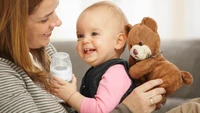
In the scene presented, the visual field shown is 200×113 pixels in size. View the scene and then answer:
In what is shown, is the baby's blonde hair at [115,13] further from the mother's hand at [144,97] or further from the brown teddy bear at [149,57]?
the mother's hand at [144,97]

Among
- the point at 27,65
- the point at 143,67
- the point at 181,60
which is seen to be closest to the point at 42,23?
the point at 27,65

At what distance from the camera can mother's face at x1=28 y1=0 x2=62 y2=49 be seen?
4.21 ft

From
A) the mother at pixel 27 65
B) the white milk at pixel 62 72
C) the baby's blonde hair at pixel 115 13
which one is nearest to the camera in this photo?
the mother at pixel 27 65

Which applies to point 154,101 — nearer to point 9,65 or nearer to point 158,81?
point 158,81

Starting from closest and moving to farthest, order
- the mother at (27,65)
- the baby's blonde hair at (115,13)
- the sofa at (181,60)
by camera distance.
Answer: the mother at (27,65), the baby's blonde hair at (115,13), the sofa at (181,60)

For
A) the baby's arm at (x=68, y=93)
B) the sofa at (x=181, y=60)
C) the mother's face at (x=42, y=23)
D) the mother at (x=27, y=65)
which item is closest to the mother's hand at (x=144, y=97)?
the mother at (x=27, y=65)

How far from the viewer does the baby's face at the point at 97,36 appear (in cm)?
144

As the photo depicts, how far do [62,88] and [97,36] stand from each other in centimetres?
23

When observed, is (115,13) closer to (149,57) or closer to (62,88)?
(149,57)

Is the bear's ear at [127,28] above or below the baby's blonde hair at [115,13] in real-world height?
below

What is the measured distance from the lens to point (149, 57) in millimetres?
1411

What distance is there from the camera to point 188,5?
232 centimetres

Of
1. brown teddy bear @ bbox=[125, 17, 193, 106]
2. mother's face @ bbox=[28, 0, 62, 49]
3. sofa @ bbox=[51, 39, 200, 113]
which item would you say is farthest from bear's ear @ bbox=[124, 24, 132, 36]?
sofa @ bbox=[51, 39, 200, 113]

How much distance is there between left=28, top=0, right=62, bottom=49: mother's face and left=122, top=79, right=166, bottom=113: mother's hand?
0.36 m
